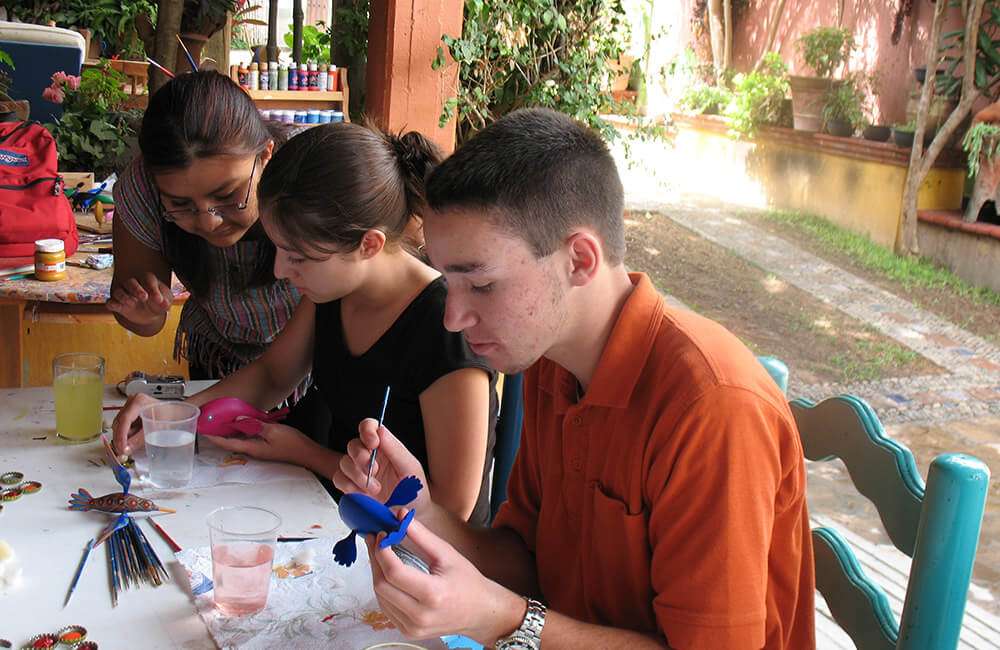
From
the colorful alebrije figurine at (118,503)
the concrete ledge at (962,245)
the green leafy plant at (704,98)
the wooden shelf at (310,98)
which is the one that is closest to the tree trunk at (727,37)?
the green leafy plant at (704,98)

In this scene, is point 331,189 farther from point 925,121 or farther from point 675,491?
point 925,121

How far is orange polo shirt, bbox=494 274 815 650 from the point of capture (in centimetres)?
91

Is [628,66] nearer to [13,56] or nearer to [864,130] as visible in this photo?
[864,130]

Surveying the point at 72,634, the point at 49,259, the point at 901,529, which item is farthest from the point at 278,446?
the point at 49,259

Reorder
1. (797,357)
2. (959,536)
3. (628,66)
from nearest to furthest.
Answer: (959,536)
(797,357)
(628,66)

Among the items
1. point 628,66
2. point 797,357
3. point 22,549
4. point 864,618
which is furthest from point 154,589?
point 628,66

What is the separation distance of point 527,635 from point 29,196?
2396 mm

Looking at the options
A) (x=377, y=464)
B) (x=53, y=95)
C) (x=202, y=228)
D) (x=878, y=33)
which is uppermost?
(x=878, y=33)

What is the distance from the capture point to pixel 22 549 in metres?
1.15

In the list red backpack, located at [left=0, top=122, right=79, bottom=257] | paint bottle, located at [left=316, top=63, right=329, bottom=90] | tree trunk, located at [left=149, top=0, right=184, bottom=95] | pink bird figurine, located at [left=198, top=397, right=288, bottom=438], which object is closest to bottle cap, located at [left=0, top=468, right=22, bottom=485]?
pink bird figurine, located at [left=198, top=397, right=288, bottom=438]

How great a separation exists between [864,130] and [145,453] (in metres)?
3.77

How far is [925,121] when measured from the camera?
391 centimetres

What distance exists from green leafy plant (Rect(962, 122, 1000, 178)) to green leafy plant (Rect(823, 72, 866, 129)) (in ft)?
1.93

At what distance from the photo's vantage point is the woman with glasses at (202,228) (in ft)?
5.61
